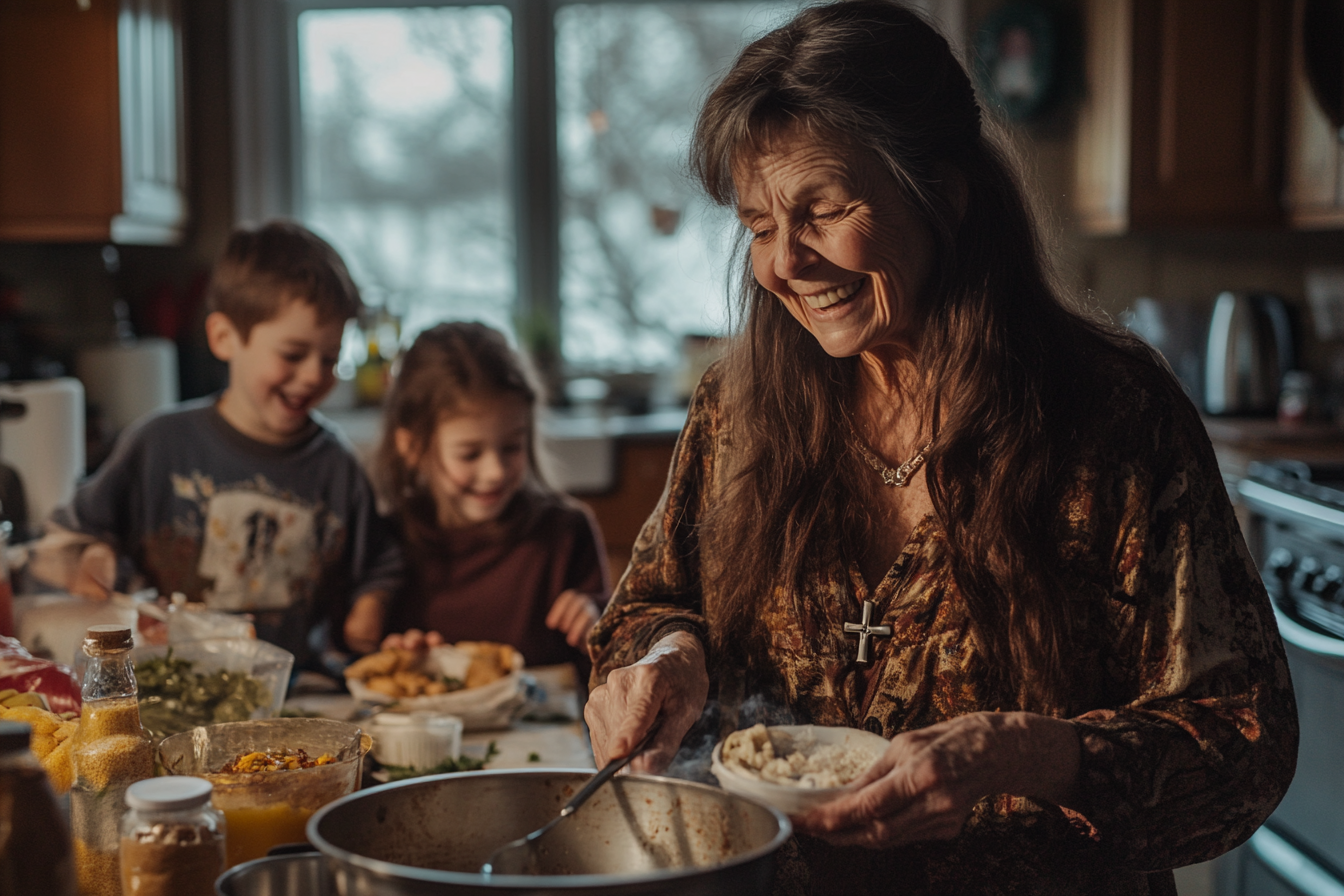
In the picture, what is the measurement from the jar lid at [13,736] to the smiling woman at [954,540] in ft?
1.35

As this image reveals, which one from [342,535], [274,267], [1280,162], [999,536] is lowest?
[342,535]

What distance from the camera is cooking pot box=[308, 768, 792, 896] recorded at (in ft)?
2.44

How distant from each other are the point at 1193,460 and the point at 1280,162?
113 inches

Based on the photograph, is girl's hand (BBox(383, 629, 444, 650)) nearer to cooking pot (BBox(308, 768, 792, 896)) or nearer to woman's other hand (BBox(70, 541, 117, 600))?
woman's other hand (BBox(70, 541, 117, 600))

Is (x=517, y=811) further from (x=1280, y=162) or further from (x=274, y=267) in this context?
(x=1280, y=162)

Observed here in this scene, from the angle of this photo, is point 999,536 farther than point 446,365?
No

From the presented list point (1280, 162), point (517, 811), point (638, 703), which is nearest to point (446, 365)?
point (638, 703)

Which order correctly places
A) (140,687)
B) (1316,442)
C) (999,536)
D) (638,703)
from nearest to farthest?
(638,703), (999,536), (140,687), (1316,442)

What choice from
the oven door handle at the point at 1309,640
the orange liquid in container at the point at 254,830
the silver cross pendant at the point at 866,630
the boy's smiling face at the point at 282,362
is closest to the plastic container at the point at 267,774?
the orange liquid in container at the point at 254,830

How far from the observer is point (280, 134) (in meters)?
4.13

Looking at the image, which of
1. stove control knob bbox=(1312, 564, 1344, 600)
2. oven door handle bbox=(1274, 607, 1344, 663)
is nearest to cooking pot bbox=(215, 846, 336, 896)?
oven door handle bbox=(1274, 607, 1344, 663)

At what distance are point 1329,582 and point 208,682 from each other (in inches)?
80.2

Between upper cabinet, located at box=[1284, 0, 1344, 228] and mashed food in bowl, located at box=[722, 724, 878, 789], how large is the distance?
261 centimetres

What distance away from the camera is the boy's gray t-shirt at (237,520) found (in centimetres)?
201
